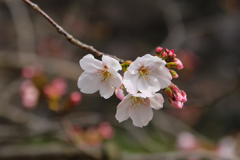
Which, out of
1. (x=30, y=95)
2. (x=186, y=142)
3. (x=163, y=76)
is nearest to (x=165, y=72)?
(x=163, y=76)

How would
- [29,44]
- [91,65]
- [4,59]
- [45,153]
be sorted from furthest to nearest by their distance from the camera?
[29,44], [4,59], [45,153], [91,65]

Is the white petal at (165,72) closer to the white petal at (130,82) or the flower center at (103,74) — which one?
the white petal at (130,82)

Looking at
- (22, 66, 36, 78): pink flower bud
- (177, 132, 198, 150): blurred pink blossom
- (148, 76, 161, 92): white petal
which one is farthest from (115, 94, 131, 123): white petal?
(177, 132, 198, 150): blurred pink blossom

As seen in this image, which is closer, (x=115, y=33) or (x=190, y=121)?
(x=190, y=121)

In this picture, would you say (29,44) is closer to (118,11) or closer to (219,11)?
(118,11)

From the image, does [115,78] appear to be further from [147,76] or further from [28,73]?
[28,73]

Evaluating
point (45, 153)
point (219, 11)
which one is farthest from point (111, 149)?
point (219, 11)

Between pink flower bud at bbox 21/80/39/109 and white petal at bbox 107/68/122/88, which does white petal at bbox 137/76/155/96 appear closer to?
white petal at bbox 107/68/122/88
